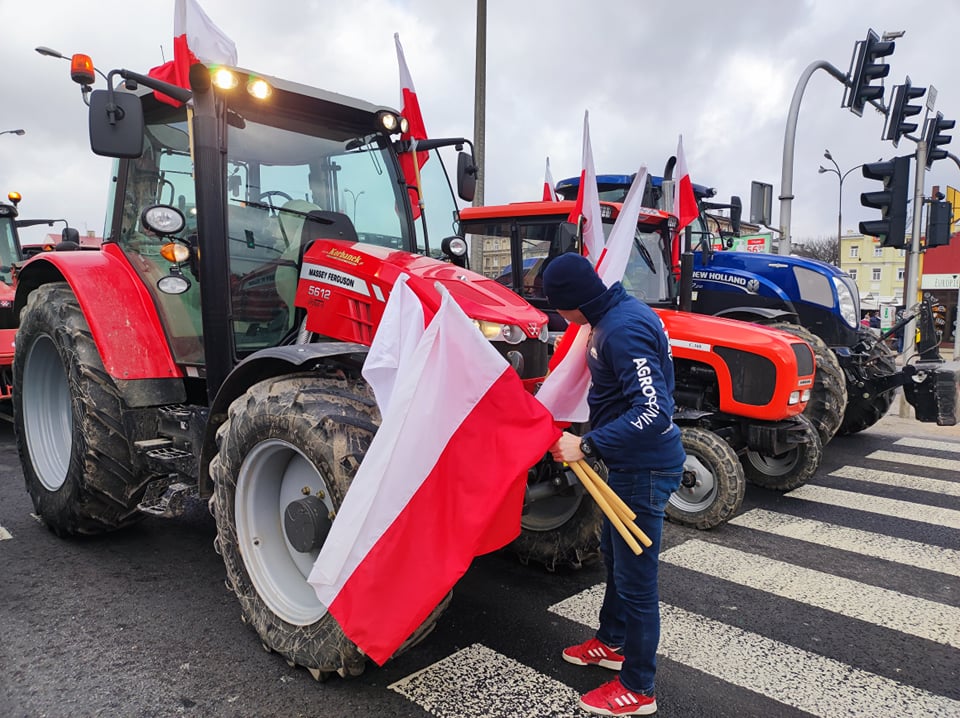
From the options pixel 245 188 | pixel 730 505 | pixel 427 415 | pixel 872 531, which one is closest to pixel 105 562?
pixel 245 188

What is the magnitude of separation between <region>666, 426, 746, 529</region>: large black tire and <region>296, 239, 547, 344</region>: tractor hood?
7.54 feet

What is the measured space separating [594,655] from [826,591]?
1.98m

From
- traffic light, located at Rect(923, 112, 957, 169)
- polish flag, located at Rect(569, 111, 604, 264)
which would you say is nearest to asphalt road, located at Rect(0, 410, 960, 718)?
polish flag, located at Rect(569, 111, 604, 264)

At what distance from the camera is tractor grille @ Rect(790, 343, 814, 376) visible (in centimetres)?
587

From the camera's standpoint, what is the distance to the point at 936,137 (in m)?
11.8

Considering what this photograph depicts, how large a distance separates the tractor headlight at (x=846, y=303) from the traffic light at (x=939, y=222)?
2.16 meters

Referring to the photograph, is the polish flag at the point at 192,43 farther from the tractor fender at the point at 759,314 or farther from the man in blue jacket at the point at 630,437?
the tractor fender at the point at 759,314

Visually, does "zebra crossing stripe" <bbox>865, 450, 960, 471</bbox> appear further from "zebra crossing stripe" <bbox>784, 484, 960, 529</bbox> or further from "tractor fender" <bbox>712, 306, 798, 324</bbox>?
"tractor fender" <bbox>712, 306, 798, 324</bbox>

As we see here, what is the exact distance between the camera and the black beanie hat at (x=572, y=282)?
288 centimetres

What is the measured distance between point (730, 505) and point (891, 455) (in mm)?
4538

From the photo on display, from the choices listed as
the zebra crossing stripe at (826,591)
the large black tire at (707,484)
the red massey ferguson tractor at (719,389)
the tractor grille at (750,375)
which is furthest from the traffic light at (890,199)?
the zebra crossing stripe at (826,591)

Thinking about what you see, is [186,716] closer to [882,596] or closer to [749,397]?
[882,596]

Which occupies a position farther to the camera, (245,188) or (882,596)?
(882,596)

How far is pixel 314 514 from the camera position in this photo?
10.1ft
